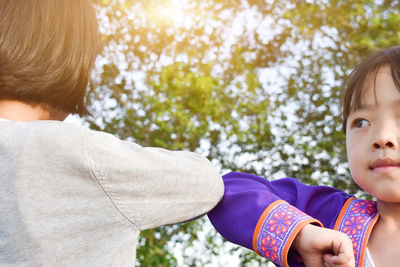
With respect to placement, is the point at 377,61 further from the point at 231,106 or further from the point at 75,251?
the point at 231,106

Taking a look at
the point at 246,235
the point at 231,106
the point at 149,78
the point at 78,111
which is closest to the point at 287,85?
the point at 231,106

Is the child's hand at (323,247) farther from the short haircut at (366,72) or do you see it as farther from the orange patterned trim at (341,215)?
the short haircut at (366,72)

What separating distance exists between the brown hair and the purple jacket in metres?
0.58

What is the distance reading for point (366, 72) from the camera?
1283 millimetres

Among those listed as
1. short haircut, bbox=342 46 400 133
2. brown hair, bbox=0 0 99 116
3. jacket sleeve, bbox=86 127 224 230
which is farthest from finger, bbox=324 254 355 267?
brown hair, bbox=0 0 99 116

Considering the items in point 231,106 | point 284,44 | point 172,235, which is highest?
point 284,44

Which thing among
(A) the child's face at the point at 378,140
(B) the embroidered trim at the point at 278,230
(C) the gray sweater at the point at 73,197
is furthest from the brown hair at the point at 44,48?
(A) the child's face at the point at 378,140

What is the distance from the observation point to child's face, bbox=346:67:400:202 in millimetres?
1148

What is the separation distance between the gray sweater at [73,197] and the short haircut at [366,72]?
1.94ft

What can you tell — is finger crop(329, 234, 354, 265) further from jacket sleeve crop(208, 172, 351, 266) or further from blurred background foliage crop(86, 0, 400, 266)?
blurred background foliage crop(86, 0, 400, 266)

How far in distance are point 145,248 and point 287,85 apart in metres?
Answer: 1.95

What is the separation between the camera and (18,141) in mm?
1044

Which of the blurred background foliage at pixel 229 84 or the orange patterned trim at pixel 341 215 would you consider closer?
the orange patterned trim at pixel 341 215

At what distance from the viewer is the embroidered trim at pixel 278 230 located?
1.06m
